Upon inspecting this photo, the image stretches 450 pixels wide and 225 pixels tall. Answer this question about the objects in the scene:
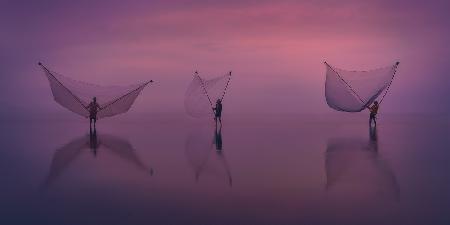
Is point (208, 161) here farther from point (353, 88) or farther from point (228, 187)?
point (353, 88)

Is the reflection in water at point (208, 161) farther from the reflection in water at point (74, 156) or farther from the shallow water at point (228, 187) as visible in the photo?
the reflection in water at point (74, 156)

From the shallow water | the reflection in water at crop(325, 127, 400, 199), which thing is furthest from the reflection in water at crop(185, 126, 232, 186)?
the reflection in water at crop(325, 127, 400, 199)

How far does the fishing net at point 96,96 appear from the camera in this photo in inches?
1165

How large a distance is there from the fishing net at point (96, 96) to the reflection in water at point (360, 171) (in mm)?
15997

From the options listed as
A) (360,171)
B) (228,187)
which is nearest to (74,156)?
(228,187)

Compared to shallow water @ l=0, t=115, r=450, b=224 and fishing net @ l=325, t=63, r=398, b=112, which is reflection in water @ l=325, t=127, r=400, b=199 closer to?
shallow water @ l=0, t=115, r=450, b=224

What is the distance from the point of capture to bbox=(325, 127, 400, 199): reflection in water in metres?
10.8

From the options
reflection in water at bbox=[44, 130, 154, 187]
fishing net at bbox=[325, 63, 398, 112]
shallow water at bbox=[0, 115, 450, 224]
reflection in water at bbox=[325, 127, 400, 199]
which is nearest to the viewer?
shallow water at bbox=[0, 115, 450, 224]

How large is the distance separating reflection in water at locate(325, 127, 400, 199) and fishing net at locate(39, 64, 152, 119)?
16.0 metres

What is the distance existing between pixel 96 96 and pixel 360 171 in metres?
22.0

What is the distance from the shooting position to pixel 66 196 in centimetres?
991

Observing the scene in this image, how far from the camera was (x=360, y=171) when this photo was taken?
13000 millimetres

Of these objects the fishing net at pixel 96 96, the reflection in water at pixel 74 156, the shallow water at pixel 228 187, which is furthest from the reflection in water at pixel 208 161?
the fishing net at pixel 96 96

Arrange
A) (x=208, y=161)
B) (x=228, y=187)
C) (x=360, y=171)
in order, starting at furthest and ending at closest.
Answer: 1. (x=208, y=161)
2. (x=360, y=171)
3. (x=228, y=187)
